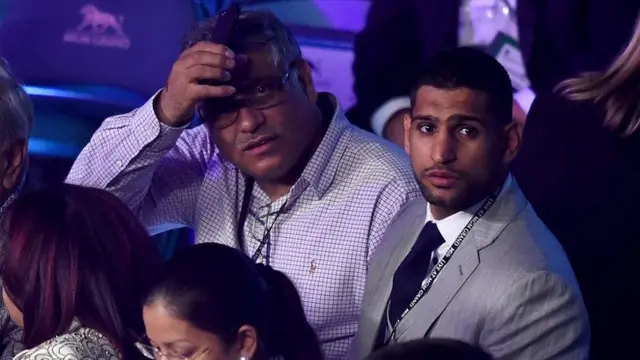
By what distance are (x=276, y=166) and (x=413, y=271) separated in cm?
44

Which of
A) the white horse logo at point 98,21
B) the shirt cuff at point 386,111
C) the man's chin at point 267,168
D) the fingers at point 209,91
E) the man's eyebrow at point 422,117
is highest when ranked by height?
the man's eyebrow at point 422,117

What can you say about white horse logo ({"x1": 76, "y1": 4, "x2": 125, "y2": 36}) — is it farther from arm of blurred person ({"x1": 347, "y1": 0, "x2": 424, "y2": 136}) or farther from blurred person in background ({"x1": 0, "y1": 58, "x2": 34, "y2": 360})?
blurred person in background ({"x1": 0, "y1": 58, "x2": 34, "y2": 360})

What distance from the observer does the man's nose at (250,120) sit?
246 cm

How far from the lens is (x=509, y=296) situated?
1987 millimetres

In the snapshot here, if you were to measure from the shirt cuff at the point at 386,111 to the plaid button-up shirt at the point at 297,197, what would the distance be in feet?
1.87

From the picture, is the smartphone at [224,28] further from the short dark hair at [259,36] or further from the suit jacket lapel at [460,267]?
the suit jacket lapel at [460,267]

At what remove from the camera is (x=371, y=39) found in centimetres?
319

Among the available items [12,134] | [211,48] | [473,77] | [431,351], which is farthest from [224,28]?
[431,351]

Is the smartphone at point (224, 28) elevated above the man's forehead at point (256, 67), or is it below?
above

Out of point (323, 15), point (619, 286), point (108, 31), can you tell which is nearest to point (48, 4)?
point (108, 31)

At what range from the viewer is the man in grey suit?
6.51 feet

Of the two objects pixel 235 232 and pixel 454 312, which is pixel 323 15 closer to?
pixel 235 232

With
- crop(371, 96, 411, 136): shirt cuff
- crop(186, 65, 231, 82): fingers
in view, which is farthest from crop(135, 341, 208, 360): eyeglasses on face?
crop(371, 96, 411, 136): shirt cuff

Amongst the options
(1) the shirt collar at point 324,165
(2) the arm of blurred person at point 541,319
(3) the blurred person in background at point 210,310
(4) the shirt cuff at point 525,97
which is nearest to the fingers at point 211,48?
(1) the shirt collar at point 324,165
